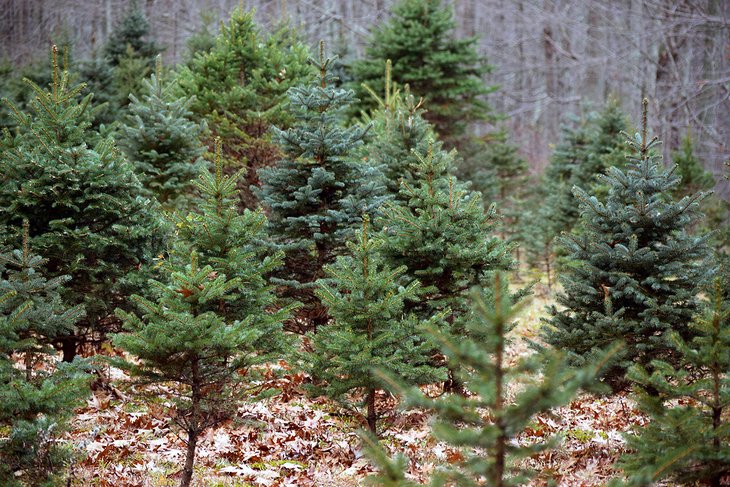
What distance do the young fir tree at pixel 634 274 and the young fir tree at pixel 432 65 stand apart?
12401mm

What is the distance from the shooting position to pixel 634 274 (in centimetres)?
692

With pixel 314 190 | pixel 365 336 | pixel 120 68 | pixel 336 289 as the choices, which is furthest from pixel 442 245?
pixel 120 68

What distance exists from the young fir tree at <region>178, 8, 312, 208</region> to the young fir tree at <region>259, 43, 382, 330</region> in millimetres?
3225

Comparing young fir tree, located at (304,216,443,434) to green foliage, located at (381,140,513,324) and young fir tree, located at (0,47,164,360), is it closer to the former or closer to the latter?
green foliage, located at (381,140,513,324)

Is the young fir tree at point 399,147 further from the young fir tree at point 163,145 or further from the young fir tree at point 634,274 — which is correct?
the young fir tree at point 634,274

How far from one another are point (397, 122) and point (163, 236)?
4.65m

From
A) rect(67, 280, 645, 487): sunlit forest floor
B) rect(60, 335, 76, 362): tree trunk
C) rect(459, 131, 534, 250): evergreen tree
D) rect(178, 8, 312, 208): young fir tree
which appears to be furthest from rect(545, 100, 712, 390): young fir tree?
rect(459, 131, 534, 250): evergreen tree

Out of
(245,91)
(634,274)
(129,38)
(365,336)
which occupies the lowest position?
(365,336)

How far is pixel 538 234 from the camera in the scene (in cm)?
1773

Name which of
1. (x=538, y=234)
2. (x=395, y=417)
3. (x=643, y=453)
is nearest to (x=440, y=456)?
(x=395, y=417)

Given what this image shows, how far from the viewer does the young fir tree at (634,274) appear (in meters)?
6.55

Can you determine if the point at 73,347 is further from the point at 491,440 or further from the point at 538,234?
the point at 538,234

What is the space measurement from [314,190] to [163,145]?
4.01 meters

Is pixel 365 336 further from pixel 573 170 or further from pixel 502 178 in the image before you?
pixel 502 178
